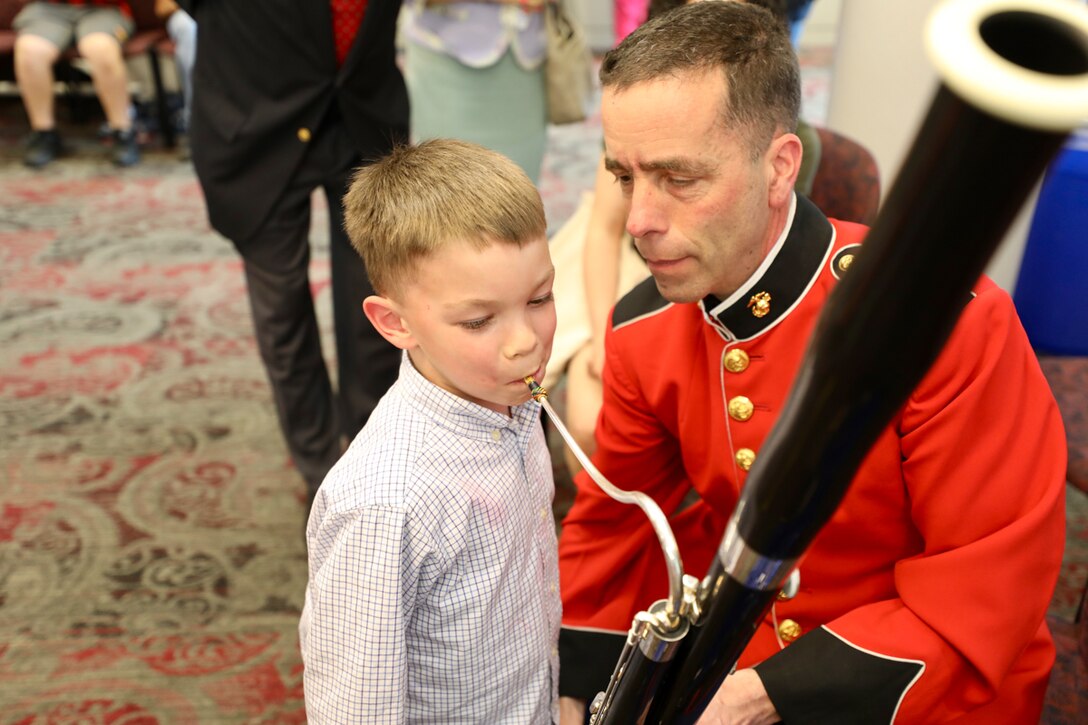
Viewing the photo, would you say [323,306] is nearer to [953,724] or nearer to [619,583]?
[619,583]

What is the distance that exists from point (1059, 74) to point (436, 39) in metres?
2.20

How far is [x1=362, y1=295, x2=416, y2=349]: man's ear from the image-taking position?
1.02 metres

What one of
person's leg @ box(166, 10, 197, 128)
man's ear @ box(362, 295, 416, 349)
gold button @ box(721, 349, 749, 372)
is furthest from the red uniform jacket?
person's leg @ box(166, 10, 197, 128)

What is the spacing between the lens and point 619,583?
1.41 metres

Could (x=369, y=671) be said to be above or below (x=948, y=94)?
below

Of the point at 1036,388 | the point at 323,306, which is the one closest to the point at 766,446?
the point at 1036,388

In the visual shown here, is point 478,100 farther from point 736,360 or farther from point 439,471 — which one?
point 439,471

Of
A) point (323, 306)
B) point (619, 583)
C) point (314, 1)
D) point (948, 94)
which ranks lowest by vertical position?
point (323, 306)

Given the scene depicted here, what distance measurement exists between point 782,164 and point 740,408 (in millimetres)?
304

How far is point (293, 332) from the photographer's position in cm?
233

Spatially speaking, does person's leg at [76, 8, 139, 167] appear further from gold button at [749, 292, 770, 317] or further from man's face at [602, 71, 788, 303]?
gold button at [749, 292, 770, 317]

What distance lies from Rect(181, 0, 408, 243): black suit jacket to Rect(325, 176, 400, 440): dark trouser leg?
0.51 ft

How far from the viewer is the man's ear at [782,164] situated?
1.18 meters

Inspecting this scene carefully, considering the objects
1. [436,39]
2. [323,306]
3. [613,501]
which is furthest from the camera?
[323,306]
